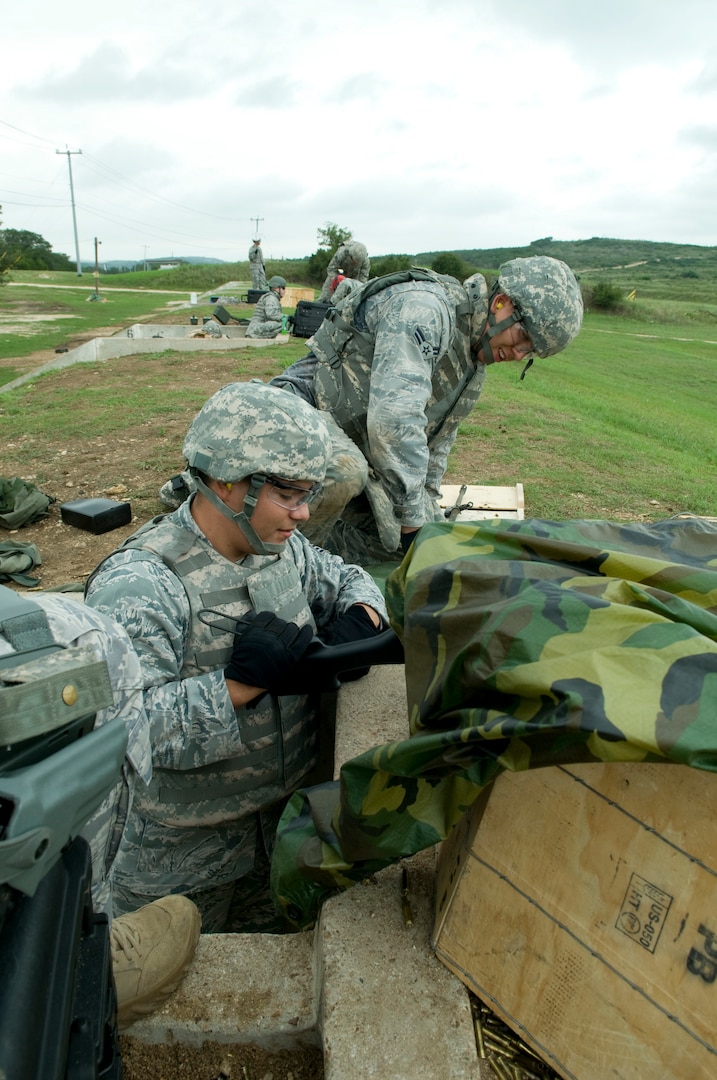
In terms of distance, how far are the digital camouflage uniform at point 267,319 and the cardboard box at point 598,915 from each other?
14.6 meters

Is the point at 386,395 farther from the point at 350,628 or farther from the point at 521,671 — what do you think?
the point at 521,671

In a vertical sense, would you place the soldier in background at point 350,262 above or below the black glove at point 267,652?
above

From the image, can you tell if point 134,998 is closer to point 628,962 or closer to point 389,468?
point 628,962

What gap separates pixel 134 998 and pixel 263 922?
3.89 feet

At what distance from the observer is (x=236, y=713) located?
222 centimetres

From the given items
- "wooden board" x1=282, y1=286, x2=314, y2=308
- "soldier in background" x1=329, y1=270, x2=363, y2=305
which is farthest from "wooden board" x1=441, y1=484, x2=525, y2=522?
"wooden board" x1=282, y1=286, x2=314, y2=308

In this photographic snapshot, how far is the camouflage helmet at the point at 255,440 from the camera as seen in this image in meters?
2.17

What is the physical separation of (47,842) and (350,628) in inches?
62.2

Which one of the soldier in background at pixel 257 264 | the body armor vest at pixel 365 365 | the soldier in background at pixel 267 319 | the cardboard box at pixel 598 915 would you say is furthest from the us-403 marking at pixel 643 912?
the soldier in background at pixel 257 264

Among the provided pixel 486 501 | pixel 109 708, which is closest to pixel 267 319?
pixel 486 501

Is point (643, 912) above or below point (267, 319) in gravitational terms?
above

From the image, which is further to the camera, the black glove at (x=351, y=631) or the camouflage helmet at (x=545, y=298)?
the camouflage helmet at (x=545, y=298)

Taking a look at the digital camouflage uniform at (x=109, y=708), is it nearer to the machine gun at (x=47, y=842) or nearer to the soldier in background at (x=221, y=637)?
the machine gun at (x=47, y=842)

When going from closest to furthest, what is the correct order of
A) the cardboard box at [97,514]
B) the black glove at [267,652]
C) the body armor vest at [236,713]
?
the black glove at [267,652] < the body armor vest at [236,713] < the cardboard box at [97,514]
